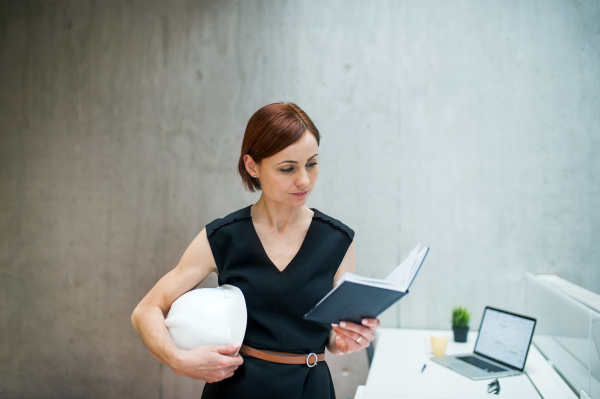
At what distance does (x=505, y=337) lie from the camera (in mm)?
2047

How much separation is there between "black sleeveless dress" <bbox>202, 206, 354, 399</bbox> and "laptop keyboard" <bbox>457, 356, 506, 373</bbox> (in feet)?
2.69

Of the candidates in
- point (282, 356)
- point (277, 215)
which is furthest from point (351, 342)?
point (277, 215)

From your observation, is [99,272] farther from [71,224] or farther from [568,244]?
[568,244]

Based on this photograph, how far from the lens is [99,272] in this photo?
2680 mm

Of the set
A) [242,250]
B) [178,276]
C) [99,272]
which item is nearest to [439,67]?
[242,250]

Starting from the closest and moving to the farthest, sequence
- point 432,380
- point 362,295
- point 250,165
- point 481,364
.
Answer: point 362,295, point 250,165, point 432,380, point 481,364

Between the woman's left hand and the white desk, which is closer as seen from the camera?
the woman's left hand

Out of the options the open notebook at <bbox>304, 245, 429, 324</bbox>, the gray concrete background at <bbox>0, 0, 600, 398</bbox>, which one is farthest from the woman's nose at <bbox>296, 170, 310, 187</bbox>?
the gray concrete background at <bbox>0, 0, 600, 398</bbox>

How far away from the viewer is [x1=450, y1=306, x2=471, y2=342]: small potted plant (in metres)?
2.24

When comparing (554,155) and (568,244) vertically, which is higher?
(554,155)

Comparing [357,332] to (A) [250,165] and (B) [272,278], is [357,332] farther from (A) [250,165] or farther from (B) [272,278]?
(A) [250,165]

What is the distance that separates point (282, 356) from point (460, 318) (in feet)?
3.95

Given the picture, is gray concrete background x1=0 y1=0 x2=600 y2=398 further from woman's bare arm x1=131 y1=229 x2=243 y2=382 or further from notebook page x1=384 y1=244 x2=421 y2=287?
notebook page x1=384 y1=244 x2=421 y2=287

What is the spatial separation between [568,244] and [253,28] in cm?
204
